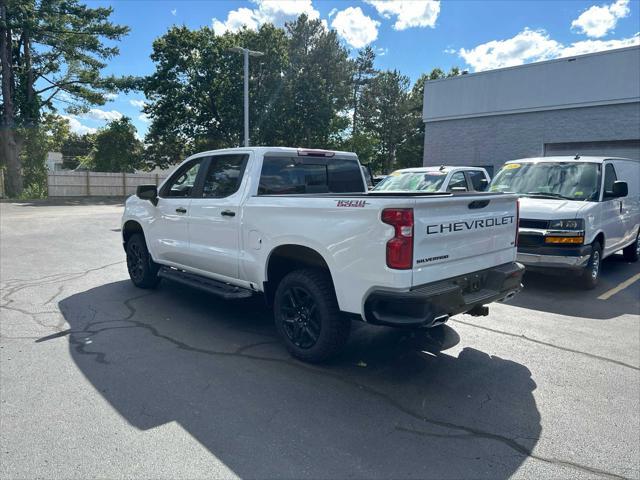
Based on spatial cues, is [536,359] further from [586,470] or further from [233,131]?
[233,131]

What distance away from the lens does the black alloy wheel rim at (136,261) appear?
682 cm

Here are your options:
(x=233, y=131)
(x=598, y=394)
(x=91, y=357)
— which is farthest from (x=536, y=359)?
(x=233, y=131)

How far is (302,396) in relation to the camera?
364 cm

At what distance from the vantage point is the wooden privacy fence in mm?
28422

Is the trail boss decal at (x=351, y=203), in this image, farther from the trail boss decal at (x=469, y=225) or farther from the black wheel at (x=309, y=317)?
the black wheel at (x=309, y=317)

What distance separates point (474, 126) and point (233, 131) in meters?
18.0

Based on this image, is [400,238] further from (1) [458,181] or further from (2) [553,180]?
(1) [458,181]

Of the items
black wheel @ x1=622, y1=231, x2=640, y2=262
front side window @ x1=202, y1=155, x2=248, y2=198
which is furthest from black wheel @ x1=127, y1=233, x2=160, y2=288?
black wheel @ x1=622, y1=231, x2=640, y2=262

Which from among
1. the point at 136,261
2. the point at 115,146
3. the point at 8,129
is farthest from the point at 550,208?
the point at 115,146

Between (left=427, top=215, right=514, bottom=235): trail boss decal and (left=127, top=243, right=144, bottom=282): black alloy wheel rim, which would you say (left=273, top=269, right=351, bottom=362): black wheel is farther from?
(left=127, top=243, right=144, bottom=282): black alloy wheel rim

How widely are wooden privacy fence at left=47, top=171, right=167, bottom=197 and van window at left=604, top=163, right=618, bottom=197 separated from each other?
29.6m

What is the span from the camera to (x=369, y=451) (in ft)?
9.61

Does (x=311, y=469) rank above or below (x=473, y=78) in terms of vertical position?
below

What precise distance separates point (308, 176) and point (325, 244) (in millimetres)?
1559
